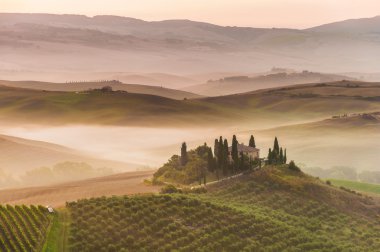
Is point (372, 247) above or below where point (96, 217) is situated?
below

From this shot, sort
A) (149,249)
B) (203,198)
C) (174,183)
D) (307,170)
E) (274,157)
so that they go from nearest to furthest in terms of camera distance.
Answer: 1. (149,249)
2. (203,198)
3. (174,183)
4. (274,157)
5. (307,170)

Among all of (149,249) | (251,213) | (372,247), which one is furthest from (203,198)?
(372,247)

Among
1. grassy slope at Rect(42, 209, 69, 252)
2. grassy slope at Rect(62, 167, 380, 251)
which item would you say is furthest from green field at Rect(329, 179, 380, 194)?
grassy slope at Rect(42, 209, 69, 252)

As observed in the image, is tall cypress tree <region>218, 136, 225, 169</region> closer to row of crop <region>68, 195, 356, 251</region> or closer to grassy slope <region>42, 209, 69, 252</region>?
row of crop <region>68, 195, 356, 251</region>

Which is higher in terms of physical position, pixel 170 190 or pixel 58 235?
pixel 170 190

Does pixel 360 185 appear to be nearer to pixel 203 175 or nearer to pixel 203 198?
pixel 203 175

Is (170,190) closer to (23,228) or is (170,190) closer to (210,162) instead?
(210,162)

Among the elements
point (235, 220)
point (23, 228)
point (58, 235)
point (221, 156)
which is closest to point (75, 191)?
point (221, 156)
